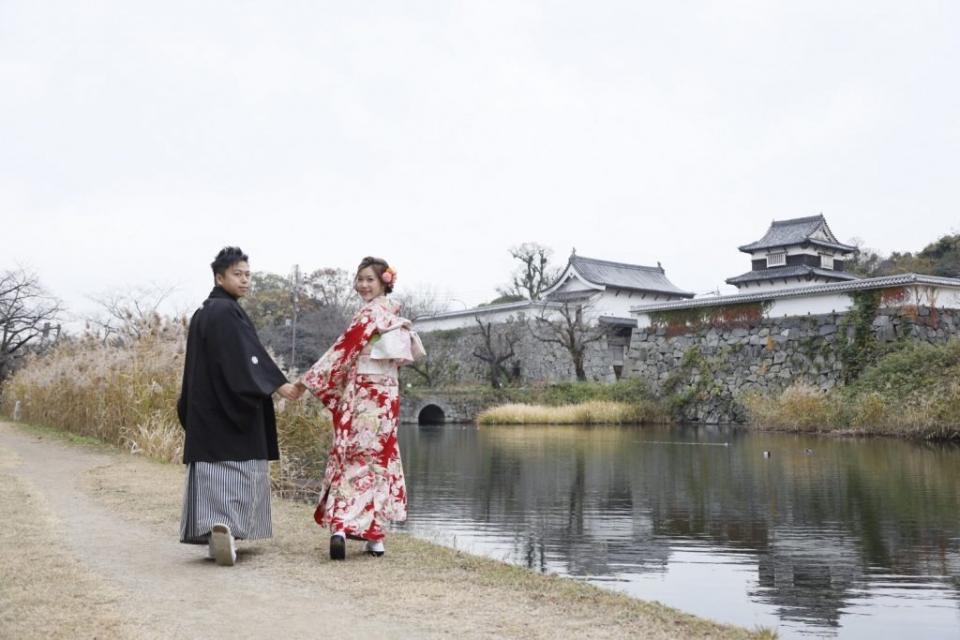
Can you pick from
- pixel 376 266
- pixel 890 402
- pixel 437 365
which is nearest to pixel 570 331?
pixel 437 365

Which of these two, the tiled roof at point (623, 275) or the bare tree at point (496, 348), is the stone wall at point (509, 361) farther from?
the tiled roof at point (623, 275)

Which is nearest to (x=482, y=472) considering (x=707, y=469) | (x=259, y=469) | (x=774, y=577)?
(x=707, y=469)

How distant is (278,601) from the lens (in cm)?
361

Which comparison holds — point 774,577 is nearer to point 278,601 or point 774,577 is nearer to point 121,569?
point 278,601

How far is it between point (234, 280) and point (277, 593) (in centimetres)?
167

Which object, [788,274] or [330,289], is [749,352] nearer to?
[788,274]

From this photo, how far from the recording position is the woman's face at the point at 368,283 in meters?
4.76

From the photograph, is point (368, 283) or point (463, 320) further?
point (463, 320)

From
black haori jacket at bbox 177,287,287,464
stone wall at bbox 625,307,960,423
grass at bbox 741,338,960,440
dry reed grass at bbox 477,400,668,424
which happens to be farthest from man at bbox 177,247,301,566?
dry reed grass at bbox 477,400,668,424

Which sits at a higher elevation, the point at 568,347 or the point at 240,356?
the point at 568,347

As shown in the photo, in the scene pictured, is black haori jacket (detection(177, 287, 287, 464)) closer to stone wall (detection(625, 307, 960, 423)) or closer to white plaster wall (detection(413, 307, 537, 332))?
stone wall (detection(625, 307, 960, 423))

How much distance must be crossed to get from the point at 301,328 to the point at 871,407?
Answer: 24.5m

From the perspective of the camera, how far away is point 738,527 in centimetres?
721

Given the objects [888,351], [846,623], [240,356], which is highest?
[888,351]
